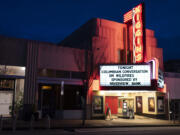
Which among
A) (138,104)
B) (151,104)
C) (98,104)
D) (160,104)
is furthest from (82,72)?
(160,104)

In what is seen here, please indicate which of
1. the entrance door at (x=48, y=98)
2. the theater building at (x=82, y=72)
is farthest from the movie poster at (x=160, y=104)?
the entrance door at (x=48, y=98)

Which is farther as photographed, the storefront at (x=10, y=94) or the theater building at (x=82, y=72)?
the storefront at (x=10, y=94)

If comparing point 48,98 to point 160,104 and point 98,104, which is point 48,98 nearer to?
point 98,104

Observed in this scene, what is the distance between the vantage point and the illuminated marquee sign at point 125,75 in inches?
845

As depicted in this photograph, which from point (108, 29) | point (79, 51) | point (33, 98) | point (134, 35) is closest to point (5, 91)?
point (33, 98)

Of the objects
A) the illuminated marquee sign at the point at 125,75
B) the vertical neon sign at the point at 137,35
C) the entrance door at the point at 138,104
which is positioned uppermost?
the vertical neon sign at the point at 137,35

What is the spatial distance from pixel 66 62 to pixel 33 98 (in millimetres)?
4838

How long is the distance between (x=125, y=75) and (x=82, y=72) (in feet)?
14.7

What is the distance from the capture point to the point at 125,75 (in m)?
21.9

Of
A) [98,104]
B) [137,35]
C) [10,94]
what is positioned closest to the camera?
[10,94]

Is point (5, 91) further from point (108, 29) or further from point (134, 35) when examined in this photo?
point (134, 35)

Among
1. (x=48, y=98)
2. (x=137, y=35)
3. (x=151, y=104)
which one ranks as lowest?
(x=151, y=104)

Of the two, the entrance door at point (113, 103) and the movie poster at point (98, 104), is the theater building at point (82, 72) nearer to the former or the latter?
the movie poster at point (98, 104)

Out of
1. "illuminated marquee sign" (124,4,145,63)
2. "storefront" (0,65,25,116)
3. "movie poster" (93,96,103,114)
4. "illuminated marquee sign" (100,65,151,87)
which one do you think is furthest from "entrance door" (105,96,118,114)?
"storefront" (0,65,25,116)
